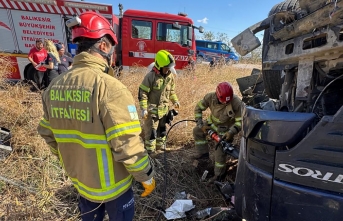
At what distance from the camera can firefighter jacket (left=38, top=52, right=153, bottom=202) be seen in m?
1.35

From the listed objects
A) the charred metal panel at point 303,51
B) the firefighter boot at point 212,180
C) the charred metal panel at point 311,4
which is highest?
the charred metal panel at point 311,4

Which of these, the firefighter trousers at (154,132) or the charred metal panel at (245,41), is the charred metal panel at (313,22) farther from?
the firefighter trousers at (154,132)

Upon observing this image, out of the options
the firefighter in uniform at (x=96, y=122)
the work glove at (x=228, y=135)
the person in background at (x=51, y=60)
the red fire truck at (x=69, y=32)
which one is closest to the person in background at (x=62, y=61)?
the person in background at (x=51, y=60)

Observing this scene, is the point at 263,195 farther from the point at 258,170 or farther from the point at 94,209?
the point at 94,209

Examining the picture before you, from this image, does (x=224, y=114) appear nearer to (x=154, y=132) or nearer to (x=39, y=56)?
(x=154, y=132)

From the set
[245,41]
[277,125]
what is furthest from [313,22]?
[277,125]

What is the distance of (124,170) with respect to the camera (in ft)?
5.07

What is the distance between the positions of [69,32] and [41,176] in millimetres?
5741

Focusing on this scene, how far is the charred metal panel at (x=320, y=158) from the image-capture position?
105 cm

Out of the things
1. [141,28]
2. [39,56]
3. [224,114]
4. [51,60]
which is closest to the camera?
[224,114]

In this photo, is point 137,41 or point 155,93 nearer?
point 155,93

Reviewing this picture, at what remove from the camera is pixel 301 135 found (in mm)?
1163

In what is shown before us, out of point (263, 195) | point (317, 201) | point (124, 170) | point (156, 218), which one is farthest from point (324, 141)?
point (156, 218)

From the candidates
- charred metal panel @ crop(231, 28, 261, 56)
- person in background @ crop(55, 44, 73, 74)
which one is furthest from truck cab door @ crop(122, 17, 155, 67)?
charred metal panel @ crop(231, 28, 261, 56)
